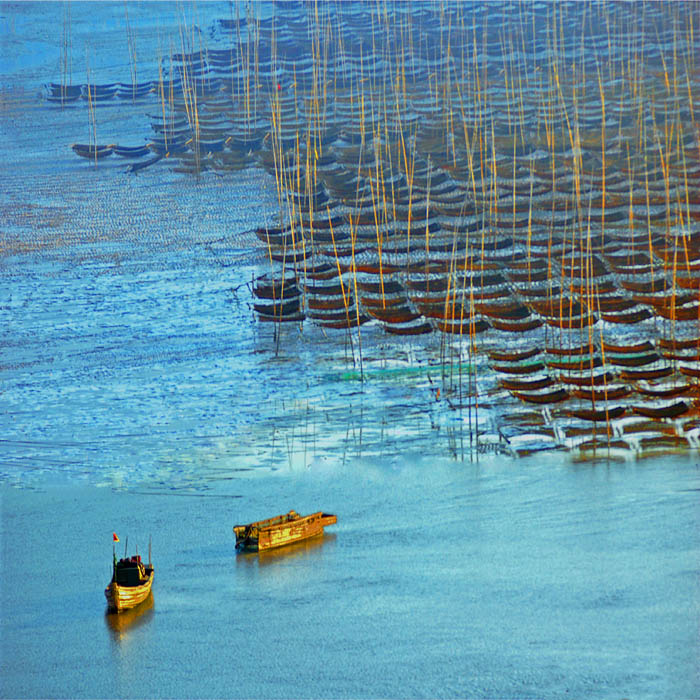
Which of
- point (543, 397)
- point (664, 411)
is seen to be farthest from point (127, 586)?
point (664, 411)

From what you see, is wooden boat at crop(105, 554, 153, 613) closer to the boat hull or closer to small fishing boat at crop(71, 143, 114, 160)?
the boat hull

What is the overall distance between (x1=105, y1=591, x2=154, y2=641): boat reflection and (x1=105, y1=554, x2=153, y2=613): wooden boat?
0.19ft

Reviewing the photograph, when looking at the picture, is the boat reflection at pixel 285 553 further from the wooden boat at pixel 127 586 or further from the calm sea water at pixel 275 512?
the wooden boat at pixel 127 586

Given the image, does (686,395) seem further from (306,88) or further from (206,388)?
(306,88)

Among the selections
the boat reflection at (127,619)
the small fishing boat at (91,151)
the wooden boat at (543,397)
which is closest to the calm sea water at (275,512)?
the boat reflection at (127,619)

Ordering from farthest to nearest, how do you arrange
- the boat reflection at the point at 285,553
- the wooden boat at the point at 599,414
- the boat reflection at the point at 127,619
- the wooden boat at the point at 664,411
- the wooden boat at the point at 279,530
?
the wooden boat at the point at 664,411 < the wooden boat at the point at 599,414 < the wooden boat at the point at 279,530 < the boat reflection at the point at 285,553 < the boat reflection at the point at 127,619

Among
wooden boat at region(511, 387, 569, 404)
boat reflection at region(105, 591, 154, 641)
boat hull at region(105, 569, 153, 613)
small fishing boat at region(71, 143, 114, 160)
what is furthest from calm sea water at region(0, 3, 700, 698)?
small fishing boat at region(71, 143, 114, 160)

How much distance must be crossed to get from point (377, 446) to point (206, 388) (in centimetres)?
367

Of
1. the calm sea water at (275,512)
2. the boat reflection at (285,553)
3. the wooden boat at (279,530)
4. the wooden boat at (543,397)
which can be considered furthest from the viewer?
the wooden boat at (543,397)

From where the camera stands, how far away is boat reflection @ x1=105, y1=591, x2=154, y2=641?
57.7ft

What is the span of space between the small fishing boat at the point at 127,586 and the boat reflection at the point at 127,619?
0.19 feet

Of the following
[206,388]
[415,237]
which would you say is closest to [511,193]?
[415,237]

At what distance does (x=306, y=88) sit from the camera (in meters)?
38.7

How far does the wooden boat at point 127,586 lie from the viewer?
17.8 metres
